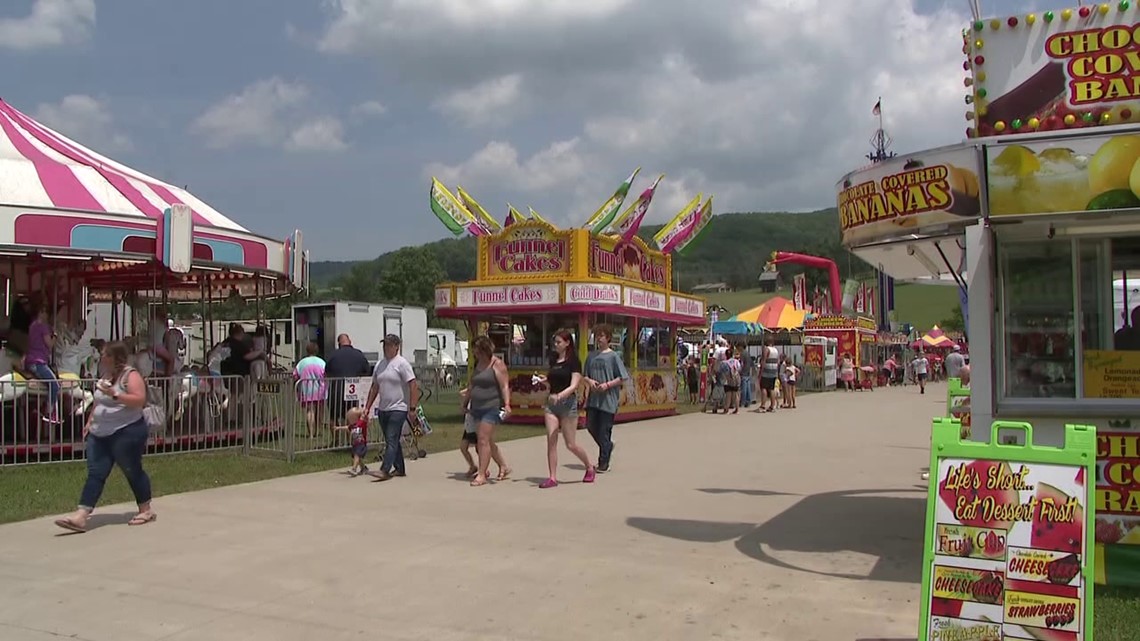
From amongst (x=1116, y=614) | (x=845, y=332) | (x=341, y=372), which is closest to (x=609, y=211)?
(x=341, y=372)

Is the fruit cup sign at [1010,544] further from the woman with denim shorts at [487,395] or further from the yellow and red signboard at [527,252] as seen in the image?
the yellow and red signboard at [527,252]

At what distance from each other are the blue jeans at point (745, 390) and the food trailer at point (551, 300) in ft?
17.1

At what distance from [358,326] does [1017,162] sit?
28670mm

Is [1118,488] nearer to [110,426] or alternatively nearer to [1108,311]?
[1108,311]

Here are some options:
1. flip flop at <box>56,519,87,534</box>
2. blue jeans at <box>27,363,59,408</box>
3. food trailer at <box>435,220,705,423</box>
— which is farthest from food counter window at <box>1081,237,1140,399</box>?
food trailer at <box>435,220,705,423</box>

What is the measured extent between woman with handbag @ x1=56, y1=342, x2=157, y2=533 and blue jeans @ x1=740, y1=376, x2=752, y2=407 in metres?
19.2

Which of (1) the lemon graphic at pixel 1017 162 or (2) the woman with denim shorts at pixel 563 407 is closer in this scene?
(1) the lemon graphic at pixel 1017 162

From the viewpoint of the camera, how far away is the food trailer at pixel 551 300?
1814 centimetres

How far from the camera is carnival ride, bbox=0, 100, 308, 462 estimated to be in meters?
11.8

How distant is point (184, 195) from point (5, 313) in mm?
4515

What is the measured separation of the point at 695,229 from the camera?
2234 centimetres

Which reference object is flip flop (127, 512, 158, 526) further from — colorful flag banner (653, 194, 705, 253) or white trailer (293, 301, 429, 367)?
white trailer (293, 301, 429, 367)

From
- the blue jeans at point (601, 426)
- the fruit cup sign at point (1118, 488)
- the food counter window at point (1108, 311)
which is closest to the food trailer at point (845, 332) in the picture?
the blue jeans at point (601, 426)

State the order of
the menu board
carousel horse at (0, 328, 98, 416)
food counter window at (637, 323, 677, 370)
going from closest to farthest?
the menu board
carousel horse at (0, 328, 98, 416)
food counter window at (637, 323, 677, 370)
